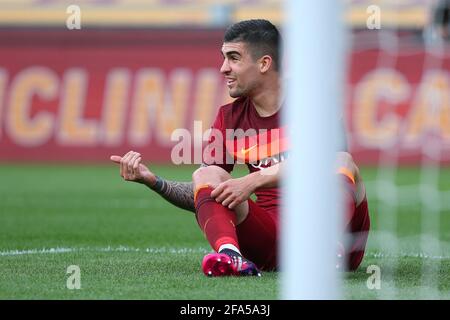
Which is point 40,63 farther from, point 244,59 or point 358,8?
point 244,59

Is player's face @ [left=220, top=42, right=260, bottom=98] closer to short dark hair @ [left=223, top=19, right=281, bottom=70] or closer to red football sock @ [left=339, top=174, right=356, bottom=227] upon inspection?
short dark hair @ [left=223, top=19, right=281, bottom=70]

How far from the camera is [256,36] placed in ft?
16.3

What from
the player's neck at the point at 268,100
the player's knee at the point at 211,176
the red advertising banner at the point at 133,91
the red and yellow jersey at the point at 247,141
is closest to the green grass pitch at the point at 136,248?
the player's knee at the point at 211,176

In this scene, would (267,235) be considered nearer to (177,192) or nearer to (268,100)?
(177,192)

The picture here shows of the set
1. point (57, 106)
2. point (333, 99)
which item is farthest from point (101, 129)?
point (333, 99)

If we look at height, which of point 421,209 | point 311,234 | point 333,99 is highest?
point 333,99

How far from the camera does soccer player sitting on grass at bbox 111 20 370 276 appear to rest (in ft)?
15.3

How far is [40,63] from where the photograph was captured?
51.6 feet

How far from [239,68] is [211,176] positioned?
53 cm

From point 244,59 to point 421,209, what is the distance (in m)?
5.58

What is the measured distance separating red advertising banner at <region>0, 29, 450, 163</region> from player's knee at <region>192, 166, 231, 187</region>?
10.3 metres

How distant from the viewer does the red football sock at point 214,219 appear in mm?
4707

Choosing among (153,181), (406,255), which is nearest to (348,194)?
(153,181)

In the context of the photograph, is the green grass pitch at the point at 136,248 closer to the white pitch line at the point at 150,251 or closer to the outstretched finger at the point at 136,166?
the white pitch line at the point at 150,251
